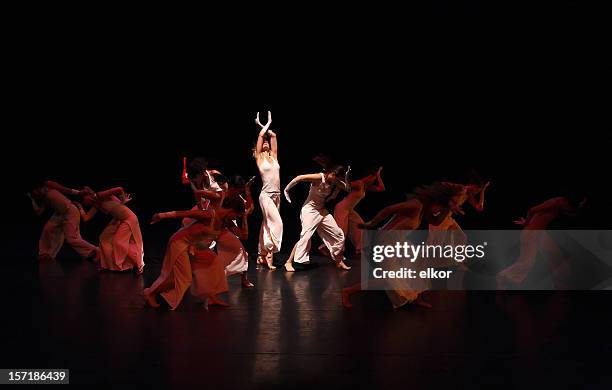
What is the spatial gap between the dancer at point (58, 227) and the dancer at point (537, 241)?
5000 millimetres

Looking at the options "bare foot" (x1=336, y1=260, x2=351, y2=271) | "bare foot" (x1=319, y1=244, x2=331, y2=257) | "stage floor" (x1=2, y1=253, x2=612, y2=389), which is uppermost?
"bare foot" (x1=319, y1=244, x2=331, y2=257)

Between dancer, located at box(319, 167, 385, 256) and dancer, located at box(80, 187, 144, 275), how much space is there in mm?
2485

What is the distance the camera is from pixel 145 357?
4.86 m

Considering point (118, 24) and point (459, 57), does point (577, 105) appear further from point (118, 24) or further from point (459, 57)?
point (118, 24)

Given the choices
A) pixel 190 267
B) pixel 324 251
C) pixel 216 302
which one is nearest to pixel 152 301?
pixel 190 267

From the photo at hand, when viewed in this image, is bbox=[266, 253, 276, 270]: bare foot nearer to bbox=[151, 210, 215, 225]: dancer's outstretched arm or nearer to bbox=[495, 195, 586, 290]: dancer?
bbox=[151, 210, 215, 225]: dancer's outstretched arm

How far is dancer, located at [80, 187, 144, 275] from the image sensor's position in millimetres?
8531

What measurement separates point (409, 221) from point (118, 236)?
12.3ft

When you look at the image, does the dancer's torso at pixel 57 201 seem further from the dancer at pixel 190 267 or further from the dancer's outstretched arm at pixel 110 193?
the dancer at pixel 190 267

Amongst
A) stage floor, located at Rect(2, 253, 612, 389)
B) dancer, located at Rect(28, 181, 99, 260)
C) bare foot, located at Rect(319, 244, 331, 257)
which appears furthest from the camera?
bare foot, located at Rect(319, 244, 331, 257)

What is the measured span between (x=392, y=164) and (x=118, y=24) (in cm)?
580

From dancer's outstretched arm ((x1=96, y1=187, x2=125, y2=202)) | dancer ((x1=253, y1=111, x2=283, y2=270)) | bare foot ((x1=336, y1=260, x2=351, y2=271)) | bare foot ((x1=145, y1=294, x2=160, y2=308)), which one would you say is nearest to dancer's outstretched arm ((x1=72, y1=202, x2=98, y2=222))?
dancer's outstretched arm ((x1=96, y1=187, x2=125, y2=202))

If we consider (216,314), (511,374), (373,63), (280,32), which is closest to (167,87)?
(280,32)

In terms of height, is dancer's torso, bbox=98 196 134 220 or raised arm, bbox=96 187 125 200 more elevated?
raised arm, bbox=96 187 125 200
